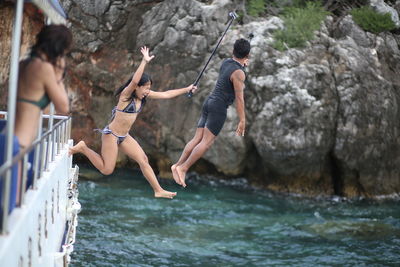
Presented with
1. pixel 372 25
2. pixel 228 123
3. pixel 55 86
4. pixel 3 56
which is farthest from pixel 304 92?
pixel 55 86

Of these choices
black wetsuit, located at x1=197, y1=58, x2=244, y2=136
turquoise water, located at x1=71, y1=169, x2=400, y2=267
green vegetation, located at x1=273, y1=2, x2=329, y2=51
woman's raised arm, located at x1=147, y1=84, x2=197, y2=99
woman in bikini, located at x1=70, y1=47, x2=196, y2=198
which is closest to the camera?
woman in bikini, located at x1=70, y1=47, x2=196, y2=198

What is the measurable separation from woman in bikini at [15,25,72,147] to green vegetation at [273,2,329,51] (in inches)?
583

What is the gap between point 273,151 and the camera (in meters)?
19.3

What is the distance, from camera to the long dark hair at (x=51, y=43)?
17.5 ft

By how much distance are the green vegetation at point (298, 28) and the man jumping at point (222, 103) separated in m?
10.7

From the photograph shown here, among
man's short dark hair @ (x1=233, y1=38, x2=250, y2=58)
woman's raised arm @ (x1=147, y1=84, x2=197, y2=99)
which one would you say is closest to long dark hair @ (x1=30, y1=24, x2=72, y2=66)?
woman's raised arm @ (x1=147, y1=84, x2=197, y2=99)

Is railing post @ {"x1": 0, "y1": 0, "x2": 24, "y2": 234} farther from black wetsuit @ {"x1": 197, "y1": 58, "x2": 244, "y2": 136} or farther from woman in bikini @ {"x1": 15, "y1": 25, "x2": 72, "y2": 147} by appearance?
black wetsuit @ {"x1": 197, "y1": 58, "x2": 244, "y2": 136}

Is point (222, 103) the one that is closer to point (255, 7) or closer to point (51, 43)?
point (51, 43)

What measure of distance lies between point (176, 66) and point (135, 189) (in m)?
→ 4.11

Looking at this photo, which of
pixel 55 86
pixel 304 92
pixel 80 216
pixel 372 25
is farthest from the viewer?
pixel 372 25

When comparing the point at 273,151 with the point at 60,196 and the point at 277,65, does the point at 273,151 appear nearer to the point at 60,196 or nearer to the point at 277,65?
the point at 277,65

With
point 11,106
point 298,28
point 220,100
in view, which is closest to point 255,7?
point 298,28

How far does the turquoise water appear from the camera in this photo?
14539 mm

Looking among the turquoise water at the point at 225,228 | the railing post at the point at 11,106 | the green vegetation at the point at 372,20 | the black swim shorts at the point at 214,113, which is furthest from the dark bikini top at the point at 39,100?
the green vegetation at the point at 372,20
